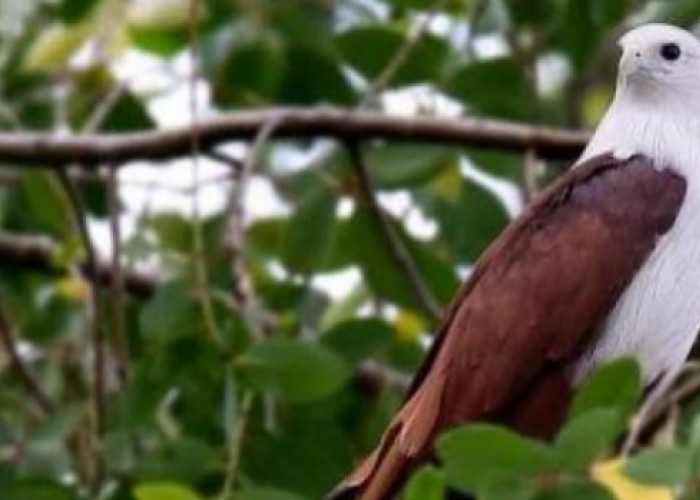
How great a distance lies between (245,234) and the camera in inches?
253

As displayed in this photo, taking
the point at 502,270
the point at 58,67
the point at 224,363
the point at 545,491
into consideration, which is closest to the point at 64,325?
the point at 58,67

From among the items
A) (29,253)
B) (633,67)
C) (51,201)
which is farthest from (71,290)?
(633,67)

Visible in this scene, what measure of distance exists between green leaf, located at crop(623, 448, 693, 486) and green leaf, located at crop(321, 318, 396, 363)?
175 centimetres

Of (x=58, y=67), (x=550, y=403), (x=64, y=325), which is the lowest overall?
(x=64, y=325)

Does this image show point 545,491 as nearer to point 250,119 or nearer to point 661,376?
point 661,376

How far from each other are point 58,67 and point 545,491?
3094 mm

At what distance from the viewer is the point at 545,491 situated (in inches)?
157

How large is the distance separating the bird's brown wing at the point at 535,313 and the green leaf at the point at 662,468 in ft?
1.94

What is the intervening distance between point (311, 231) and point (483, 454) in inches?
82.1

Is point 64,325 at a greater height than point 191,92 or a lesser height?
lesser

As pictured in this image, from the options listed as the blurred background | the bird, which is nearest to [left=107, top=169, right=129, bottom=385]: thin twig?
the blurred background

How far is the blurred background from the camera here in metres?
5.39

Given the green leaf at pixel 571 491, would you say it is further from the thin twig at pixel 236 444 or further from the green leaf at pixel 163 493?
the thin twig at pixel 236 444

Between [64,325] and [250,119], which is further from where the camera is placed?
[64,325]
